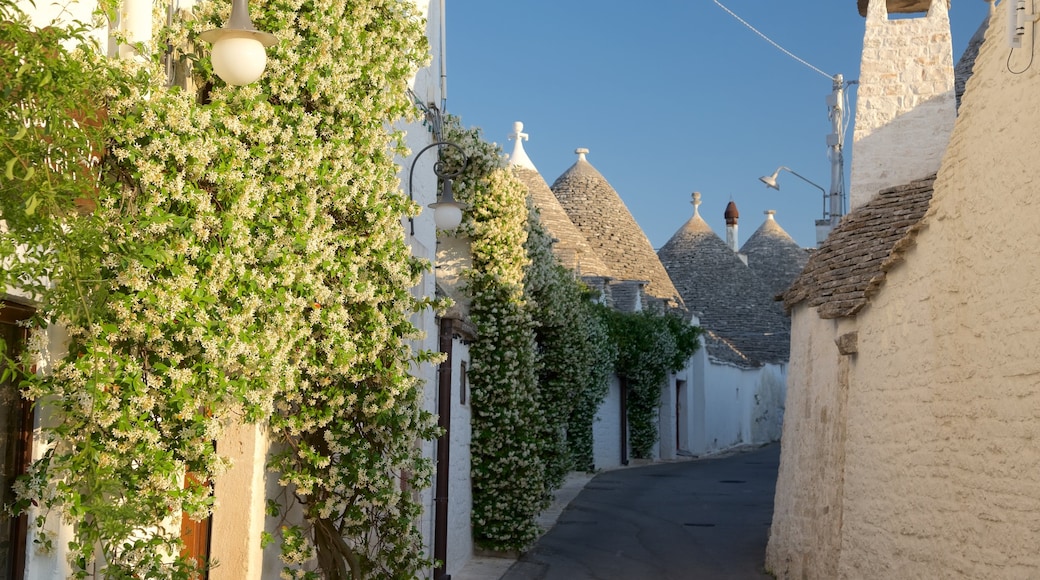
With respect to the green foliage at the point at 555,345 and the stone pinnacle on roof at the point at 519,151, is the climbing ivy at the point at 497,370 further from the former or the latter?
the stone pinnacle on roof at the point at 519,151

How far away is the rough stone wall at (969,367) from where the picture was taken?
6.58m

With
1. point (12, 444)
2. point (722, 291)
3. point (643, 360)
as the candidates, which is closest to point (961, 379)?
point (12, 444)

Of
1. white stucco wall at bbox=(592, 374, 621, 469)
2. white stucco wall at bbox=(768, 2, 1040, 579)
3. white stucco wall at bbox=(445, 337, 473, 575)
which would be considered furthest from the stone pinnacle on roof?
white stucco wall at bbox=(768, 2, 1040, 579)

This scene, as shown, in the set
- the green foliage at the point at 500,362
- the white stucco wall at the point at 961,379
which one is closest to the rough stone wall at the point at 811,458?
the white stucco wall at the point at 961,379

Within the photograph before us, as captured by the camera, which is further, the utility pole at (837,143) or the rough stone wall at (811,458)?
the utility pole at (837,143)

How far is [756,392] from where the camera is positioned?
148 feet

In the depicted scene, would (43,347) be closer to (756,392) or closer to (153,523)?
(153,523)

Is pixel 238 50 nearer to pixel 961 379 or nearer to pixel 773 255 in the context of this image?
pixel 961 379

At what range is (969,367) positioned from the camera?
7480 millimetres

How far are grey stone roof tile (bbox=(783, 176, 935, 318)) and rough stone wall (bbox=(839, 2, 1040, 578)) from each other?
3.95 feet

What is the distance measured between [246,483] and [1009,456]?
15.3 ft

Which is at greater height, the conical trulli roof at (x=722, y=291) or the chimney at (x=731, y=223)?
the chimney at (x=731, y=223)

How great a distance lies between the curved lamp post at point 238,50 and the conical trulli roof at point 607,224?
28.1 meters

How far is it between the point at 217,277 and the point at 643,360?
2460cm
